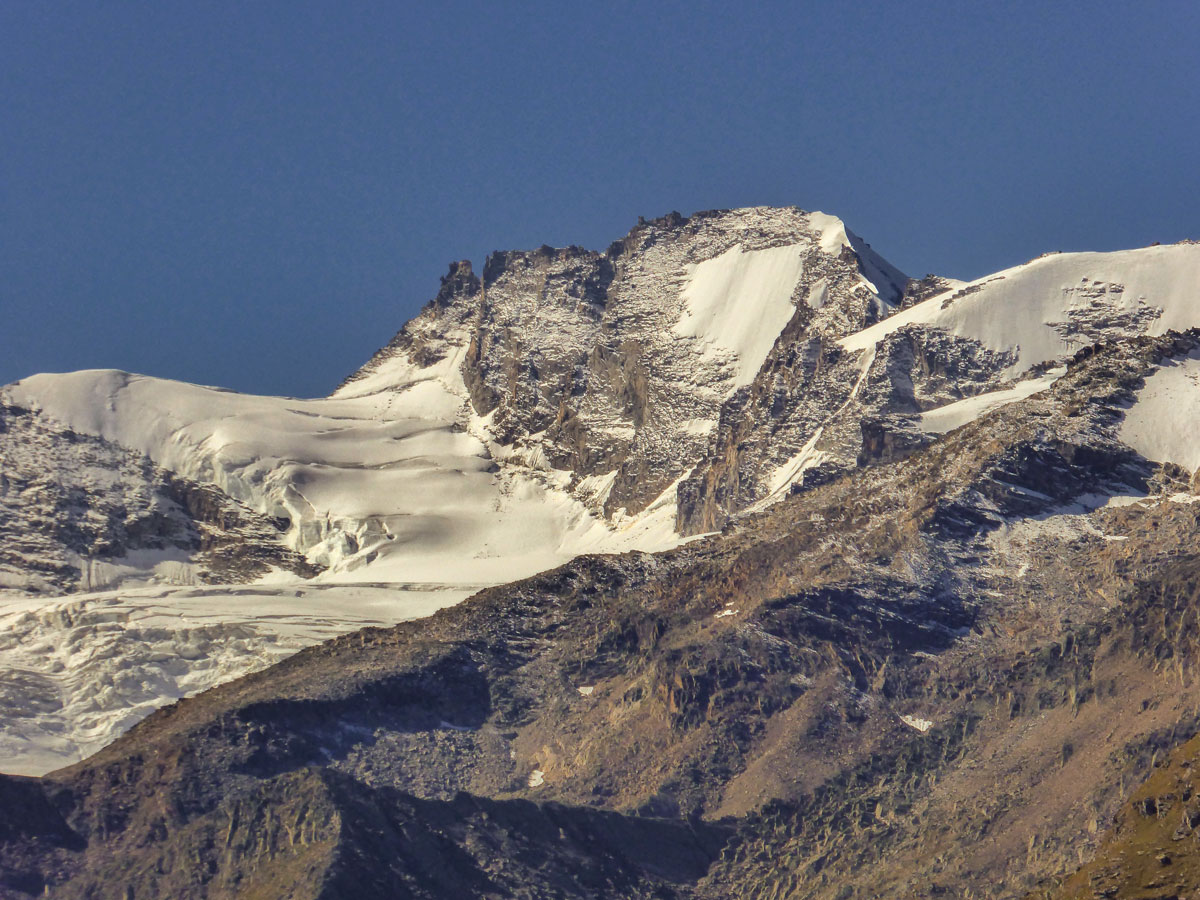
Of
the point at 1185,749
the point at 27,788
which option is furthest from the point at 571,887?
the point at 1185,749

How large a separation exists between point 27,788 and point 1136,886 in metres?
92.8

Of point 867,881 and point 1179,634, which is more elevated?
point 1179,634

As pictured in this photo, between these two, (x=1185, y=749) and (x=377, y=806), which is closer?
(x=1185, y=749)

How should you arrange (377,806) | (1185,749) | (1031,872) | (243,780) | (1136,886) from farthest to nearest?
(243,780) < (377,806) < (1031,872) < (1185,749) < (1136,886)

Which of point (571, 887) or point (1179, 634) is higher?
point (1179, 634)

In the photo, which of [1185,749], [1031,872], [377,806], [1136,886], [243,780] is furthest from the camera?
[243,780]

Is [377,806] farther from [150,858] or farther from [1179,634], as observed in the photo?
[1179,634]

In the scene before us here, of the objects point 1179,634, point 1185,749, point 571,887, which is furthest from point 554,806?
point 1185,749

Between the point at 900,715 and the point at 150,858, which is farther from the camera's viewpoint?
the point at 900,715

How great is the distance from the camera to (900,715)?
198125mm

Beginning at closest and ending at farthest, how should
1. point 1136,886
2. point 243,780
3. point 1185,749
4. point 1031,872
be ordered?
point 1136,886 < point 1185,749 < point 1031,872 < point 243,780

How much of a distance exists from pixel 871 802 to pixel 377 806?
98.9 feet

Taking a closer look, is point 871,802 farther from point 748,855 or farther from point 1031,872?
point 1031,872

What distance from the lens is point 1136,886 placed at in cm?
11944
